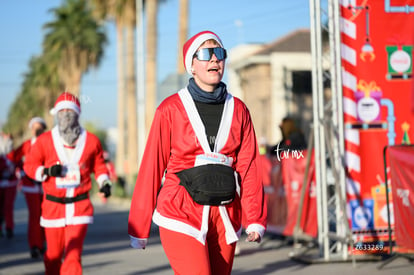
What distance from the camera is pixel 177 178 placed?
16.7ft

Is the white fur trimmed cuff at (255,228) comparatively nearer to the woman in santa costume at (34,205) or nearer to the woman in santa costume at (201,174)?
the woman in santa costume at (201,174)

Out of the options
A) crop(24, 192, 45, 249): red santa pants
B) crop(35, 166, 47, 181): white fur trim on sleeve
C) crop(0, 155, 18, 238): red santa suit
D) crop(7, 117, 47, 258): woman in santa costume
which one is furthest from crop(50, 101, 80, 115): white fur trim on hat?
crop(0, 155, 18, 238): red santa suit

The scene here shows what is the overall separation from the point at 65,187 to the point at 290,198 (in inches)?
222

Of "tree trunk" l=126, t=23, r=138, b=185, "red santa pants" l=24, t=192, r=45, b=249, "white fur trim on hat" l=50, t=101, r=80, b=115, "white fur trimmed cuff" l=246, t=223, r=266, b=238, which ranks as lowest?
"red santa pants" l=24, t=192, r=45, b=249

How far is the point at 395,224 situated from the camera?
9500 millimetres

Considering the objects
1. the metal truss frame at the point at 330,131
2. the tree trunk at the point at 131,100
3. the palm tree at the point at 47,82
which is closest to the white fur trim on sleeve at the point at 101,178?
the metal truss frame at the point at 330,131

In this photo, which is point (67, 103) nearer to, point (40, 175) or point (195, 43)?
point (40, 175)

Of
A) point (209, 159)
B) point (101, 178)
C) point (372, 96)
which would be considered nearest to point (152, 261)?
point (101, 178)

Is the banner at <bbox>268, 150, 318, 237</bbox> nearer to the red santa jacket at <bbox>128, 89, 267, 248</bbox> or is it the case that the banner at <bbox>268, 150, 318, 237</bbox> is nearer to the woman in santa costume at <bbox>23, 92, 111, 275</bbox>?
the woman in santa costume at <bbox>23, 92, 111, 275</bbox>

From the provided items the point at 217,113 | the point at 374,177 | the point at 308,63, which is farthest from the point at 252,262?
the point at 308,63

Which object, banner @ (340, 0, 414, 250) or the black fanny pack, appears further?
banner @ (340, 0, 414, 250)

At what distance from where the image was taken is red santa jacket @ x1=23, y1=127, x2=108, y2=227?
7.99m

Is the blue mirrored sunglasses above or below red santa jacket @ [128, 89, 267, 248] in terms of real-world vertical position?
above

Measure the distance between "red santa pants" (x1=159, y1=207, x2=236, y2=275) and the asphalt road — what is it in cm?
444
